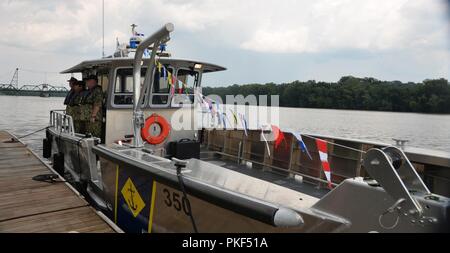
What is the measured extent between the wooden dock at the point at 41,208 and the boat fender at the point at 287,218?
2.66 m

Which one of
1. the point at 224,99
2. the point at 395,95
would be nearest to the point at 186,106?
the point at 224,99

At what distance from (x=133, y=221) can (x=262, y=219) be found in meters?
2.28

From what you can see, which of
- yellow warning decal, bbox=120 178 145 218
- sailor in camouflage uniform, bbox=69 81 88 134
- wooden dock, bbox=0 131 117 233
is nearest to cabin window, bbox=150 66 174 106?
sailor in camouflage uniform, bbox=69 81 88 134

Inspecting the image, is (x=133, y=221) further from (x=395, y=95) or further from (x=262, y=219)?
(x=395, y=95)

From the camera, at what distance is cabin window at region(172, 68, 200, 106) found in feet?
24.1

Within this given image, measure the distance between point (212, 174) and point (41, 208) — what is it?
9.36 feet

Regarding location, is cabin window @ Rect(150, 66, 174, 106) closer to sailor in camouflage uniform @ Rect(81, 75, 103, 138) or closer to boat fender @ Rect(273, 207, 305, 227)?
sailor in camouflage uniform @ Rect(81, 75, 103, 138)

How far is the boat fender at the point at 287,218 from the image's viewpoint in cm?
249

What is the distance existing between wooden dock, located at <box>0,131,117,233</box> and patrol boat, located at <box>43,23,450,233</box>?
31 cm

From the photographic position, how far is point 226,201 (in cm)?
295

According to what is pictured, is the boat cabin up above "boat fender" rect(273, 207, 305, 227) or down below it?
above

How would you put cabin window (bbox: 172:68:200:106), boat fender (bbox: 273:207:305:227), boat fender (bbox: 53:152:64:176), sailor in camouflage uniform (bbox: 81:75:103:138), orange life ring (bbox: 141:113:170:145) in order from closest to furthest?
boat fender (bbox: 273:207:305:227), orange life ring (bbox: 141:113:170:145), sailor in camouflage uniform (bbox: 81:75:103:138), cabin window (bbox: 172:68:200:106), boat fender (bbox: 53:152:64:176)

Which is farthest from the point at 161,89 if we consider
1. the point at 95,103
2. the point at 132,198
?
the point at 132,198
